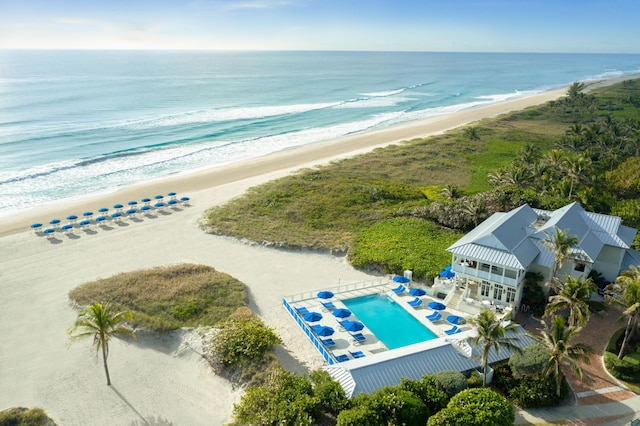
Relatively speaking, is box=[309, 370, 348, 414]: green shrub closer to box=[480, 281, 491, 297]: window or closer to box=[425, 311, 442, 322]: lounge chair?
box=[425, 311, 442, 322]: lounge chair

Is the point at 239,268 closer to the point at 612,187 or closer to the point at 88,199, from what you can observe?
the point at 88,199

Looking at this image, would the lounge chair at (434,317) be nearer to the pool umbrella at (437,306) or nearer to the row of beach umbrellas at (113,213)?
the pool umbrella at (437,306)

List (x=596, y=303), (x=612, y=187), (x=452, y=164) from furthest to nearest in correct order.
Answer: (x=452, y=164), (x=612, y=187), (x=596, y=303)

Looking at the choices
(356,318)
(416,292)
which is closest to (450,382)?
(356,318)

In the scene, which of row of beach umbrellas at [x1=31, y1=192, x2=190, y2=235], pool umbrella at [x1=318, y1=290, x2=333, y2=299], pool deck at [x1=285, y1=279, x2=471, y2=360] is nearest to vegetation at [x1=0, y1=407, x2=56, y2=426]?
pool deck at [x1=285, y1=279, x2=471, y2=360]

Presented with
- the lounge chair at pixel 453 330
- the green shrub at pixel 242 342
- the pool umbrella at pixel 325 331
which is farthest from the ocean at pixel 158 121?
the lounge chair at pixel 453 330

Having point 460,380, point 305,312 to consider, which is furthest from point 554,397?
point 305,312
